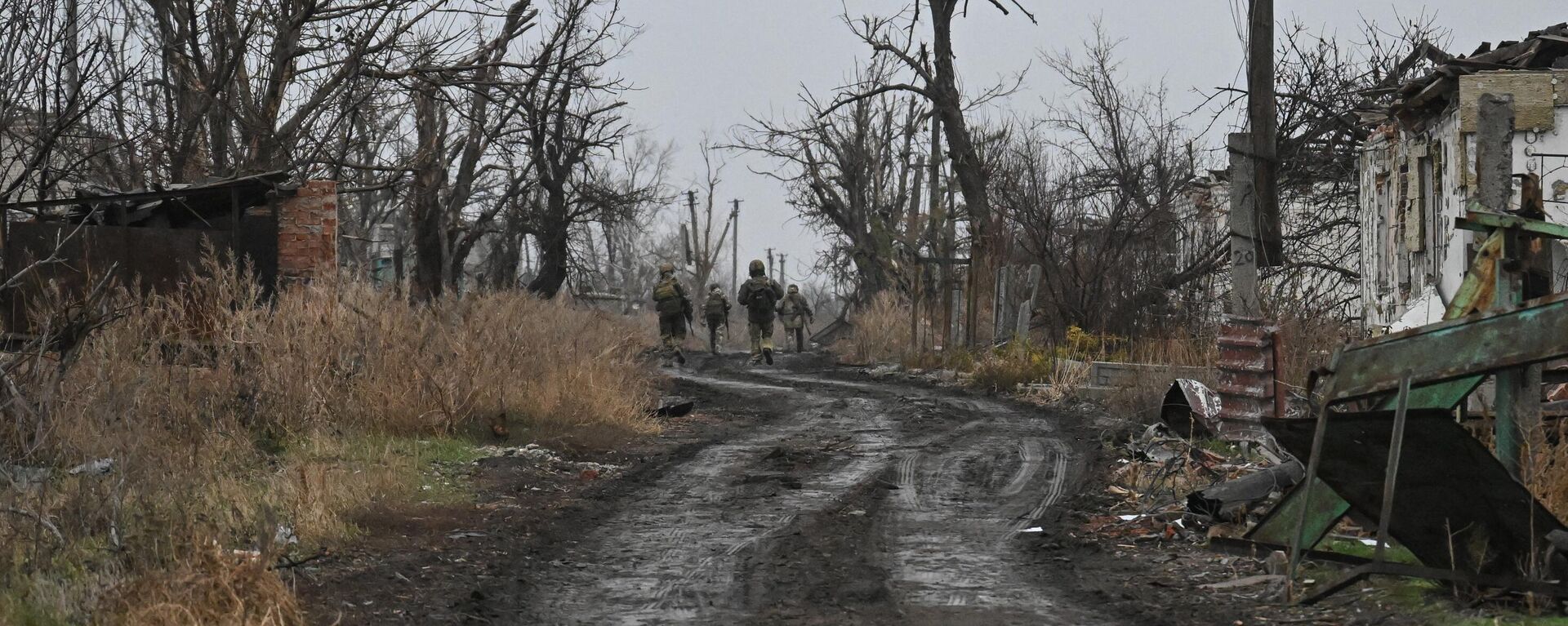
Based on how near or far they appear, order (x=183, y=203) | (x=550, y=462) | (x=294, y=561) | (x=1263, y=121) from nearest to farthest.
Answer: (x=294, y=561), (x=550, y=462), (x=183, y=203), (x=1263, y=121)

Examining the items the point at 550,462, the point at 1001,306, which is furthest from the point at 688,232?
the point at 550,462

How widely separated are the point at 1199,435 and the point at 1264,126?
4289 mm

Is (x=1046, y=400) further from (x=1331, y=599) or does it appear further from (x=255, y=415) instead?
(x=1331, y=599)

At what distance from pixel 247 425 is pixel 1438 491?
7963 mm

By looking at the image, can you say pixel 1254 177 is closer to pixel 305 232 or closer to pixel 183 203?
pixel 305 232

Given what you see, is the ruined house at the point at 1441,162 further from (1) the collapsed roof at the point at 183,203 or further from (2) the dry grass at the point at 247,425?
(1) the collapsed roof at the point at 183,203

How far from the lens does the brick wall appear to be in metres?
14.3

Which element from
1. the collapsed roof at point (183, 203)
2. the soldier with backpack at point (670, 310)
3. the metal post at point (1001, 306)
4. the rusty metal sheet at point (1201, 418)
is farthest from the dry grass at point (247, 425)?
the soldier with backpack at point (670, 310)

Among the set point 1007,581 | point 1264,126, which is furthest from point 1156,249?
point 1007,581

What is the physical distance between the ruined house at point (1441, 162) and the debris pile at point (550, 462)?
323 inches

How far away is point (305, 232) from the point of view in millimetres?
14328

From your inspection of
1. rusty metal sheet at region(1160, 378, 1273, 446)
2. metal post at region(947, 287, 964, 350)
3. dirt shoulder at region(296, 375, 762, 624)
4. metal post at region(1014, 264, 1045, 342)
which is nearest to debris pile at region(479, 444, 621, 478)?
dirt shoulder at region(296, 375, 762, 624)

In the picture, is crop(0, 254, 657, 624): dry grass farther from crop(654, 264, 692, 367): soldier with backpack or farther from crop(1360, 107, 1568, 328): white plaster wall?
crop(654, 264, 692, 367): soldier with backpack

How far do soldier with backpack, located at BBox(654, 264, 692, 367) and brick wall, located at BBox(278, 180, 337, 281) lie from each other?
11047mm
